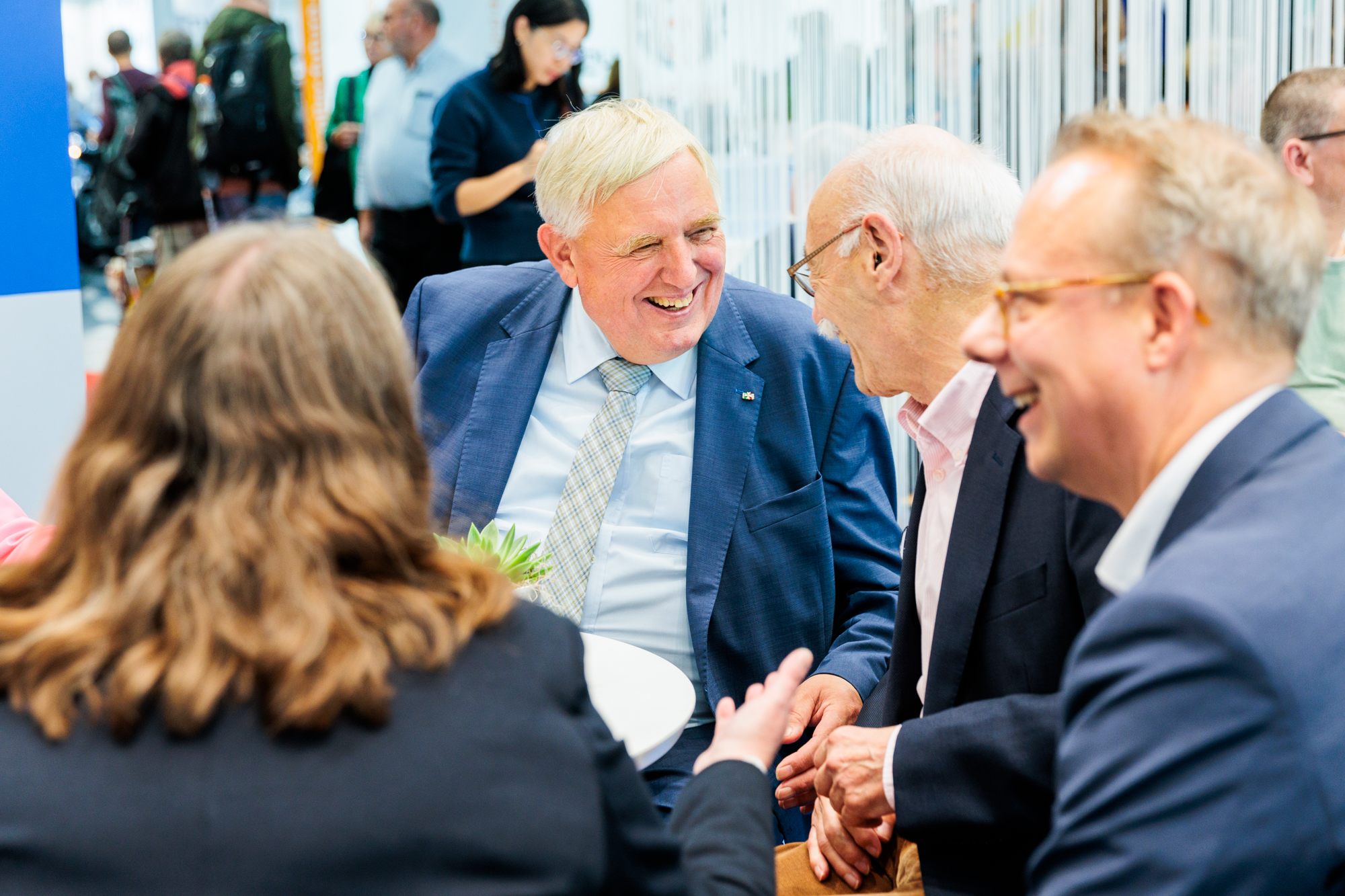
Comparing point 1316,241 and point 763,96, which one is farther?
point 763,96

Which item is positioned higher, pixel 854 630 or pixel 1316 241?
pixel 1316 241

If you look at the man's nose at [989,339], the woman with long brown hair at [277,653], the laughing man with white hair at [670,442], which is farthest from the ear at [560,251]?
the woman with long brown hair at [277,653]

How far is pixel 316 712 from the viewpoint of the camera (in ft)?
2.65

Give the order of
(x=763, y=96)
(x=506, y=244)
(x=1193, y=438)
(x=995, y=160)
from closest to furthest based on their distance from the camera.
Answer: (x=1193, y=438) → (x=995, y=160) → (x=763, y=96) → (x=506, y=244)

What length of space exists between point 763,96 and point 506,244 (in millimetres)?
1091

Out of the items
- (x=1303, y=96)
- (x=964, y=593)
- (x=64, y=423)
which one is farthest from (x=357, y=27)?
(x=964, y=593)

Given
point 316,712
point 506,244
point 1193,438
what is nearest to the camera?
point 316,712

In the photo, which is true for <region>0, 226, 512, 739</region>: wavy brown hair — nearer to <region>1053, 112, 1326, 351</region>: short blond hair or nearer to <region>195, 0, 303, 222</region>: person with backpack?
<region>1053, 112, 1326, 351</region>: short blond hair

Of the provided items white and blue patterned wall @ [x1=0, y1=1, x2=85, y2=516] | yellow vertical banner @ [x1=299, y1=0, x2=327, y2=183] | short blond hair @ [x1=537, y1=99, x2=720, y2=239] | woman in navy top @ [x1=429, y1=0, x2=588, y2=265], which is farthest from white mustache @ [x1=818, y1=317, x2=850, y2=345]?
yellow vertical banner @ [x1=299, y1=0, x2=327, y2=183]

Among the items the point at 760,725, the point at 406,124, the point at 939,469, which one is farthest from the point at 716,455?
the point at 406,124

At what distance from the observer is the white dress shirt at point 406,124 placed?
15.8 feet

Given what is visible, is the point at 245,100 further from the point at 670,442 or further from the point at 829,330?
the point at 829,330

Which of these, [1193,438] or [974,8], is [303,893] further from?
[974,8]

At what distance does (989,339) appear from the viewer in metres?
1.14
